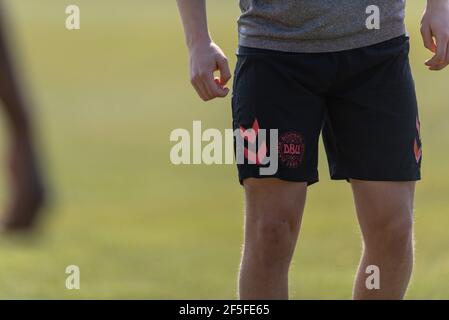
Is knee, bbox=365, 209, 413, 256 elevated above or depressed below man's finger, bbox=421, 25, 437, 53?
below

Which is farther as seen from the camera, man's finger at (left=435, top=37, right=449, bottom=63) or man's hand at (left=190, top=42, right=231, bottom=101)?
man's finger at (left=435, top=37, right=449, bottom=63)

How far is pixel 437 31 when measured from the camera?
2.98m

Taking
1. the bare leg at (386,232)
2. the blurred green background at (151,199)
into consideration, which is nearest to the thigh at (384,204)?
the bare leg at (386,232)

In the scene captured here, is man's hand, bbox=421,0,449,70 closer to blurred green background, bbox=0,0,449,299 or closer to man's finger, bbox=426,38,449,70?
man's finger, bbox=426,38,449,70

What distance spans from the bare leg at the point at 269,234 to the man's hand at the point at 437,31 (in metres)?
0.57

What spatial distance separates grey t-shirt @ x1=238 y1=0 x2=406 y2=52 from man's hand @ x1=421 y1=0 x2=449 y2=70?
21 cm

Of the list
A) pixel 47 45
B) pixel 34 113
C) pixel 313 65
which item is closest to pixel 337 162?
pixel 313 65

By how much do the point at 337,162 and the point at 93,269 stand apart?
2776 millimetres

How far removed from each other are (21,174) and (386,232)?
2.31 m

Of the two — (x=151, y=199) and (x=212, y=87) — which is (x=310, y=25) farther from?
(x=151, y=199)

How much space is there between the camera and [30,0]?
22406 mm

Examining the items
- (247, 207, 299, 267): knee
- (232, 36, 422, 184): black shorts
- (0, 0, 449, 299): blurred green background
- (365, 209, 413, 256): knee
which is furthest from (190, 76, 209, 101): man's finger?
(365, 209, 413, 256): knee

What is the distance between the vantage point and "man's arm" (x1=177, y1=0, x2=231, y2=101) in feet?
9.04

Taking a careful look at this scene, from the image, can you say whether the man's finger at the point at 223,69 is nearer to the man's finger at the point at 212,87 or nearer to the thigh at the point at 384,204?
the man's finger at the point at 212,87
